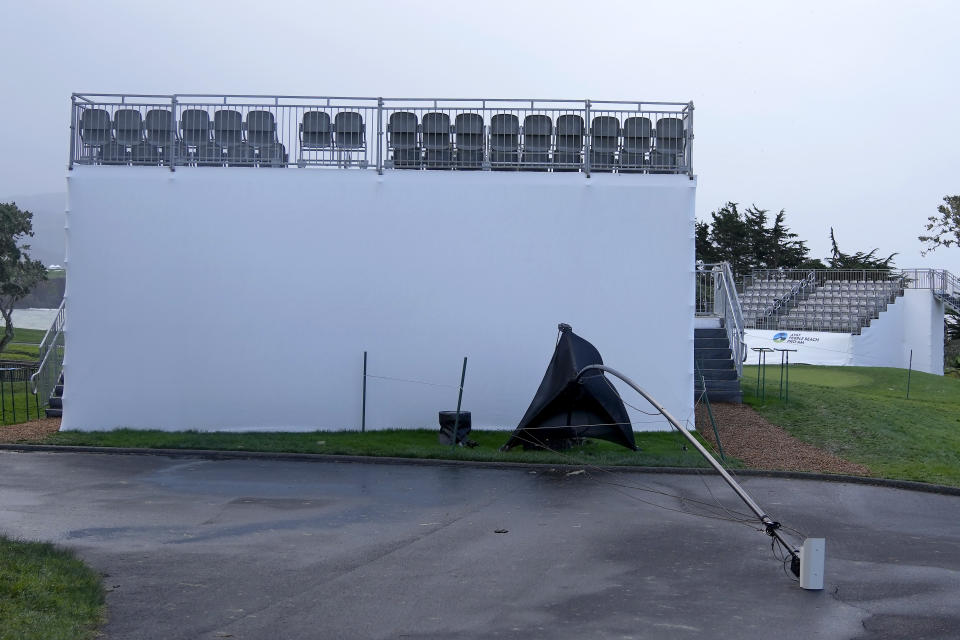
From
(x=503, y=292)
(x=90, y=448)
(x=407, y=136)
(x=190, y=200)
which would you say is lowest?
(x=90, y=448)

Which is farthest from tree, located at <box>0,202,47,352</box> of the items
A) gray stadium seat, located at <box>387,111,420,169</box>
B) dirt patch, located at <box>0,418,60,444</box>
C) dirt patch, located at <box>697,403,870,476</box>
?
dirt patch, located at <box>697,403,870,476</box>

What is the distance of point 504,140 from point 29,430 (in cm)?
1060

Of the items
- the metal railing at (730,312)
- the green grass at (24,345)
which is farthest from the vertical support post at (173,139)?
the green grass at (24,345)

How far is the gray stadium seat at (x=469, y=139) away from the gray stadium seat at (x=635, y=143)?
282 centimetres

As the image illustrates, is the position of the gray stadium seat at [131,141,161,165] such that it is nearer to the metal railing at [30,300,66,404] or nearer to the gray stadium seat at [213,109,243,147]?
the gray stadium seat at [213,109,243,147]

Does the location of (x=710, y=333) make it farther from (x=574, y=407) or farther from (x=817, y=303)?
(x=817, y=303)

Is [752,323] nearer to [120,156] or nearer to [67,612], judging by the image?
[120,156]

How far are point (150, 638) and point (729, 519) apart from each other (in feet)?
21.9

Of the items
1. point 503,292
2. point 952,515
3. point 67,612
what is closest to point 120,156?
point 503,292

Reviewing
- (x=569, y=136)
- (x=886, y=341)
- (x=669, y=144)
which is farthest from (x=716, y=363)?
(x=886, y=341)

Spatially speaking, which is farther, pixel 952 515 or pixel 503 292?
pixel 503 292

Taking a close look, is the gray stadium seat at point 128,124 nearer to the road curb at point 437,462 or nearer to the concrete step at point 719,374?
the road curb at point 437,462

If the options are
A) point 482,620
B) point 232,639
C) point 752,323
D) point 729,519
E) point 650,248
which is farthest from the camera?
point 752,323

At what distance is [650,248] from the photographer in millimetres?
17359
